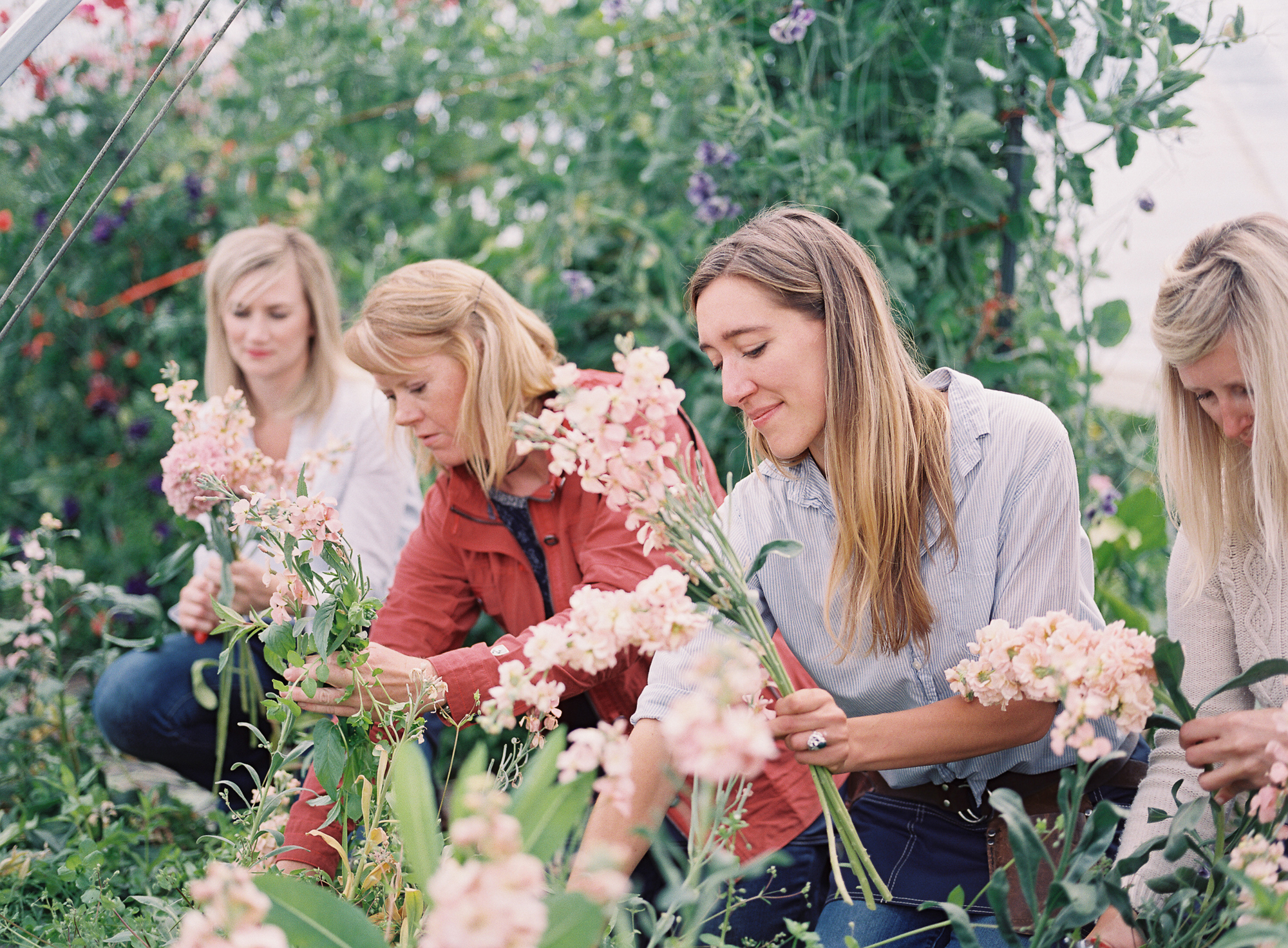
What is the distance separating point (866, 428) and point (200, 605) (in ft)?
4.39

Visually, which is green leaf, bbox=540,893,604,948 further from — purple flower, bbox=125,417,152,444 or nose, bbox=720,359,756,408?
purple flower, bbox=125,417,152,444

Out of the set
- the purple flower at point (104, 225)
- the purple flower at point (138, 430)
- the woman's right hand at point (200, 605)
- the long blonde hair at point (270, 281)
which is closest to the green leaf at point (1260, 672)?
the woman's right hand at point (200, 605)

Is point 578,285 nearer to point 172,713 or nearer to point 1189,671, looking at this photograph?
point 172,713

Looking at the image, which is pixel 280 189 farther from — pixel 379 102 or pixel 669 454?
pixel 669 454

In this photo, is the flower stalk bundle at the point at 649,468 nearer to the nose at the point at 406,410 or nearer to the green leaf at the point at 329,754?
the green leaf at the point at 329,754

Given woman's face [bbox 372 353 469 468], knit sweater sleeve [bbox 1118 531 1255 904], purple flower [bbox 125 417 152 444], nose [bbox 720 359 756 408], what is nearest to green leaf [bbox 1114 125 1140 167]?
knit sweater sleeve [bbox 1118 531 1255 904]

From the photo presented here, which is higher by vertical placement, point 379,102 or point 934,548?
point 379,102

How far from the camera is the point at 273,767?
1.11 metres

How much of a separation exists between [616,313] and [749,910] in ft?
4.88

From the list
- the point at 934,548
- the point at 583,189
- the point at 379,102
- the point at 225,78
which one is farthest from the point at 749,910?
the point at 225,78

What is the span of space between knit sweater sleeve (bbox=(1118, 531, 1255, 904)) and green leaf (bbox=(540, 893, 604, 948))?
840 mm

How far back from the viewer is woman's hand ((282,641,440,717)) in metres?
1.14

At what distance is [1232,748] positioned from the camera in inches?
37.6

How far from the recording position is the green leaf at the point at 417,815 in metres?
0.78
